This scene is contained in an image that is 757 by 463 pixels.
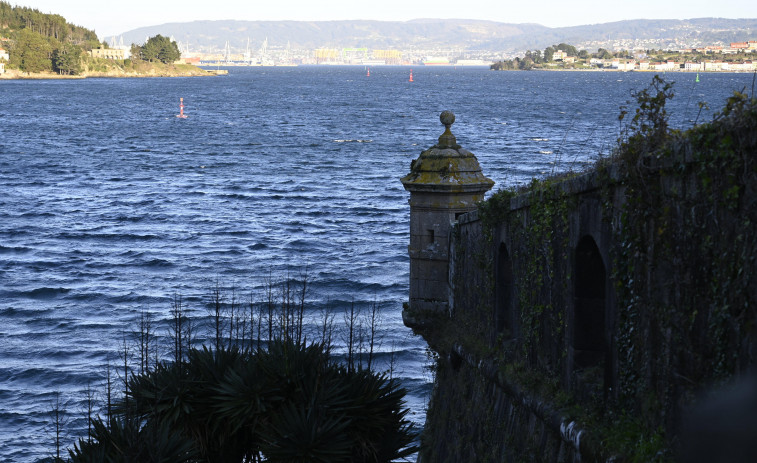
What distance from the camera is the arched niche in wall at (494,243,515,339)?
12.3 m

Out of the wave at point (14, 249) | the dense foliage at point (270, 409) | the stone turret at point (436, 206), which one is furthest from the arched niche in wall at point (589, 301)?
the wave at point (14, 249)

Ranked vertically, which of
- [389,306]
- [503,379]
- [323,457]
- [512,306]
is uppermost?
[512,306]

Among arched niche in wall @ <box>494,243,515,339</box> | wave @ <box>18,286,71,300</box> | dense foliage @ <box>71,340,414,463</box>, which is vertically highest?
arched niche in wall @ <box>494,243,515,339</box>

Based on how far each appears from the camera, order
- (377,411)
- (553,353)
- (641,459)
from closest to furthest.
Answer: (641,459) → (553,353) → (377,411)

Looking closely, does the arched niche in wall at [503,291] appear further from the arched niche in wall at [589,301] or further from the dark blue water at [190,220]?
the arched niche in wall at [589,301]

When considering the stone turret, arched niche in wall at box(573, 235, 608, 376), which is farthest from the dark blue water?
the stone turret

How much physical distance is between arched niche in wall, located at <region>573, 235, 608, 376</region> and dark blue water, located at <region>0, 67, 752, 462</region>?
3.70 feet

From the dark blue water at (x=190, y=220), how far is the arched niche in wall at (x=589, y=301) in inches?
44.4

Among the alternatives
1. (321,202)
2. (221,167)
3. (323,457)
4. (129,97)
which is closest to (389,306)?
(323,457)

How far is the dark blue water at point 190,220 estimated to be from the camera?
2598cm

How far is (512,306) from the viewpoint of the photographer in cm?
1186

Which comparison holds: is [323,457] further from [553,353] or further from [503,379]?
[553,353]

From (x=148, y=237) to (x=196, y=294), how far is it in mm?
11856

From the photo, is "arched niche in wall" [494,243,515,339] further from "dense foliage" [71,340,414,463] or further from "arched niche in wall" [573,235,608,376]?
"arched niche in wall" [573,235,608,376]
